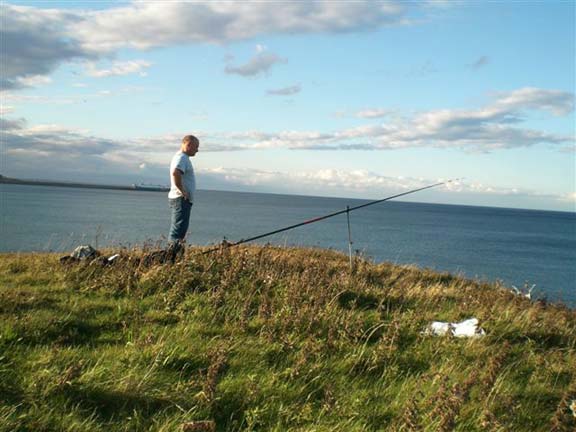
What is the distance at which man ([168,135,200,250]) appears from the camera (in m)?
9.06

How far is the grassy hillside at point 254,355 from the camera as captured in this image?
4.23m

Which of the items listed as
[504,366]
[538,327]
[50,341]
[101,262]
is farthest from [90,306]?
[538,327]

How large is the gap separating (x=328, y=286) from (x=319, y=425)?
12.2 feet

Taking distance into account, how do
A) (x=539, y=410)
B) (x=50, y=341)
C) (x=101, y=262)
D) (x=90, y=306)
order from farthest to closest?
1. (x=101, y=262)
2. (x=90, y=306)
3. (x=50, y=341)
4. (x=539, y=410)

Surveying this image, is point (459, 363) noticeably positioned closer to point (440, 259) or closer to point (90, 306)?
point (90, 306)

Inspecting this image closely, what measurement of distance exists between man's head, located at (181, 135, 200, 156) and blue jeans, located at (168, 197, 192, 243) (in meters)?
0.87

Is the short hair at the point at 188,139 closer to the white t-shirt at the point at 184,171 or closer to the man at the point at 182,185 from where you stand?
the man at the point at 182,185

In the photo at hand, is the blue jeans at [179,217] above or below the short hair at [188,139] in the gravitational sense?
below

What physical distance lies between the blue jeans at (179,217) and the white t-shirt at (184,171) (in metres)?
0.12

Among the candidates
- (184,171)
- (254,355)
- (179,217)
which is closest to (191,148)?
(184,171)

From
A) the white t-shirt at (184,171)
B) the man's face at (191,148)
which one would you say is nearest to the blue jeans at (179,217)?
the white t-shirt at (184,171)

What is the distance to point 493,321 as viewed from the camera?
737 cm

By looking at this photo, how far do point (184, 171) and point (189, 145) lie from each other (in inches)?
20.2

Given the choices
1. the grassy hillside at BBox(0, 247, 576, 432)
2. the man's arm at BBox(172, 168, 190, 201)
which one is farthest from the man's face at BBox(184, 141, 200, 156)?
the grassy hillside at BBox(0, 247, 576, 432)
